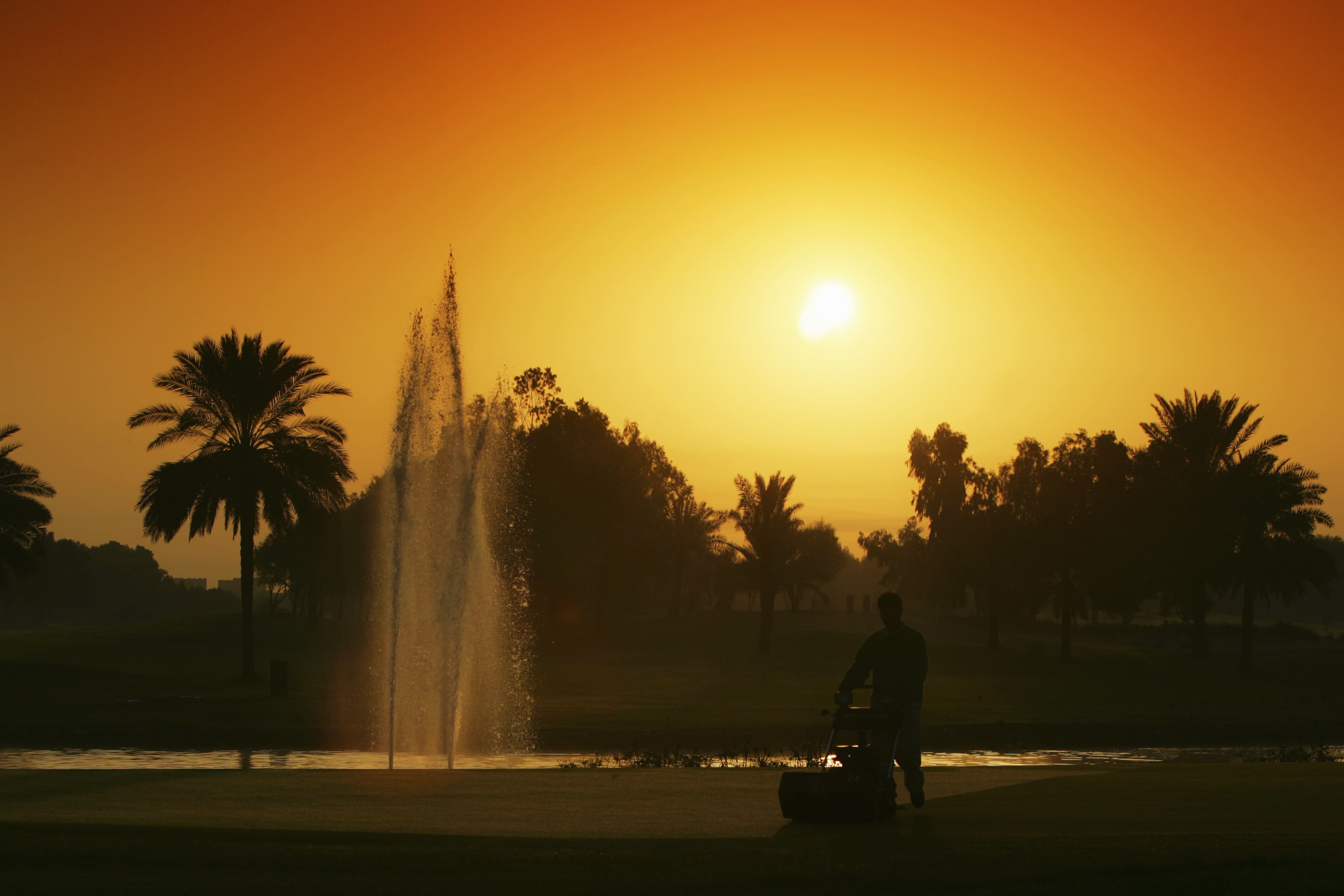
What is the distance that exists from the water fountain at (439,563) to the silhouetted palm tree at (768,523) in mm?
38525

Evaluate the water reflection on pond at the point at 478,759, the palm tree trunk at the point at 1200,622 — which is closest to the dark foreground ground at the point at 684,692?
the water reflection on pond at the point at 478,759

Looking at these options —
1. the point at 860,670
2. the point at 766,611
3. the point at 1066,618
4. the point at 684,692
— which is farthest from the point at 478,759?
the point at 1066,618

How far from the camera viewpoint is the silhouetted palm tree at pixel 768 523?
65.1m

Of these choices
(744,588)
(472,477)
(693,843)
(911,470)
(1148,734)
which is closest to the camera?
(693,843)

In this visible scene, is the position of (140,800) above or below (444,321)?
below

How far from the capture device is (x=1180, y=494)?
5706 centimetres

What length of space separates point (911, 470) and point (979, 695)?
60.1 metres

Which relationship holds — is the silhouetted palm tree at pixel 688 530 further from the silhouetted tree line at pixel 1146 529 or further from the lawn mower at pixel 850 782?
the lawn mower at pixel 850 782

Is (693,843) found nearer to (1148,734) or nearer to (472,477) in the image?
(472,477)

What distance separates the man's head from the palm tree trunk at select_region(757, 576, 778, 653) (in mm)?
52244

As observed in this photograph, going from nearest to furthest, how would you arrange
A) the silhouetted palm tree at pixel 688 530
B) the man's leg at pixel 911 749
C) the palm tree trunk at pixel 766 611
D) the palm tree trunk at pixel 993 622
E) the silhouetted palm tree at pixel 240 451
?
the man's leg at pixel 911 749
the silhouetted palm tree at pixel 240 451
the palm tree trunk at pixel 766 611
the palm tree trunk at pixel 993 622
the silhouetted palm tree at pixel 688 530

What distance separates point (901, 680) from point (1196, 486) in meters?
51.6

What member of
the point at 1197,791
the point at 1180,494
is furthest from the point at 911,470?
the point at 1197,791

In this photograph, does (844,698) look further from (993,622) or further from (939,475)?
Result: (939,475)
